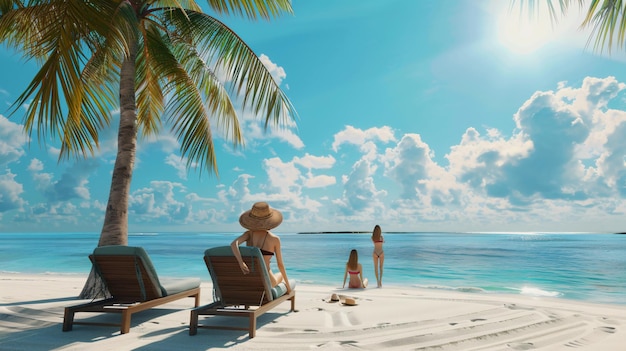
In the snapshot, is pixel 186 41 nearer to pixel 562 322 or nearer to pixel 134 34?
pixel 134 34

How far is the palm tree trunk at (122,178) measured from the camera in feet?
22.4

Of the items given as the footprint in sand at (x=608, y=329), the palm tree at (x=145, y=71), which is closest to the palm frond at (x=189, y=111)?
the palm tree at (x=145, y=71)

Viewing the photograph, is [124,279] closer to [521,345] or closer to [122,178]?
[122,178]

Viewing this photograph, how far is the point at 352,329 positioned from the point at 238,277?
4.30 feet

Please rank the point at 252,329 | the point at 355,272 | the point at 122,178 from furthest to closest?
the point at 355,272, the point at 122,178, the point at 252,329

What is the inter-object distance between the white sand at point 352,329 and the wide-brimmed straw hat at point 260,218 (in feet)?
3.57

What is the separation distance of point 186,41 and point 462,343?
7019 millimetres

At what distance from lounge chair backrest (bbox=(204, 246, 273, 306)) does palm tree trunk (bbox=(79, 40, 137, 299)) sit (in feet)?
10.0

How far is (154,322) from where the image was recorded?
4875mm

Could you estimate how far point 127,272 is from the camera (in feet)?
15.6

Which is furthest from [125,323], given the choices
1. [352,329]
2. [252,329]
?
[352,329]

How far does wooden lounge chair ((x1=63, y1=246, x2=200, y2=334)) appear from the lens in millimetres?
4590

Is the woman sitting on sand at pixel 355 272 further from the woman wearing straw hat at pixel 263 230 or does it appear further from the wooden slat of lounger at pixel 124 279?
the wooden slat of lounger at pixel 124 279

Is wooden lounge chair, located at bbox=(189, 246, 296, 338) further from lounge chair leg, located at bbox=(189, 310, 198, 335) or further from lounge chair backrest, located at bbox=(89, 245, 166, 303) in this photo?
lounge chair backrest, located at bbox=(89, 245, 166, 303)
